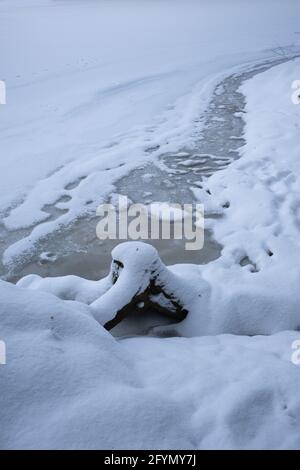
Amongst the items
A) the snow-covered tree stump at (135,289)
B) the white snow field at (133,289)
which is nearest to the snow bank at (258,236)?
the white snow field at (133,289)

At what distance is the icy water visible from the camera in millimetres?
3830

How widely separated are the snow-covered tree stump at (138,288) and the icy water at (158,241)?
6.0 inches

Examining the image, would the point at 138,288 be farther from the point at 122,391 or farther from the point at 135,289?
the point at 122,391

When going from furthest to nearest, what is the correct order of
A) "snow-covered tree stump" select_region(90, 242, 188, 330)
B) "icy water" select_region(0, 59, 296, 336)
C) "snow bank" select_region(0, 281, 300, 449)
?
"icy water" select_region(0, 59, 296, 336) → "snow-covered tree stump" select_region(90, 242, 188, 330) → "snow bank" select_region(0, 281, 300, 449)

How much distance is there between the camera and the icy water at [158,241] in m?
3.83

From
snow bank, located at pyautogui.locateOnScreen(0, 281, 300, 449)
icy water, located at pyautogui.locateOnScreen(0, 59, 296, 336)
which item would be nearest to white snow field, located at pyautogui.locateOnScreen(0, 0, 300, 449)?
snow bank, located at pyautogui.locateOnScreen(0, 281, 300, 449)

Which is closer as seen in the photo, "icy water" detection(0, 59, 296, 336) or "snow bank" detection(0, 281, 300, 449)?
"snow bank" detection(0, 281, 300, 449)

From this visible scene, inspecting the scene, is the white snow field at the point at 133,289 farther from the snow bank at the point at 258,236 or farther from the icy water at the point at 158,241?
the icy water at the point at 158,241

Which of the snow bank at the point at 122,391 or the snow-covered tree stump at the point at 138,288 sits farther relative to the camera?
the snow-covered tree stump at the point at 138,288

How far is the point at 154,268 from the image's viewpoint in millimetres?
2998

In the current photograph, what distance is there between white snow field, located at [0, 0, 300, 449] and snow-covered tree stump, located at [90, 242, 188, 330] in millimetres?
Answer: 19

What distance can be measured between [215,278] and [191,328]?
0.69 meters

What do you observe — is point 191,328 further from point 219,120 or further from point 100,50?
point 100,50

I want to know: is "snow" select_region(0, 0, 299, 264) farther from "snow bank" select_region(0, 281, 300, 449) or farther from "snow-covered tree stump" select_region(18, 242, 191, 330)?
"snow bank" select_region(0, 281, 300, 449)
